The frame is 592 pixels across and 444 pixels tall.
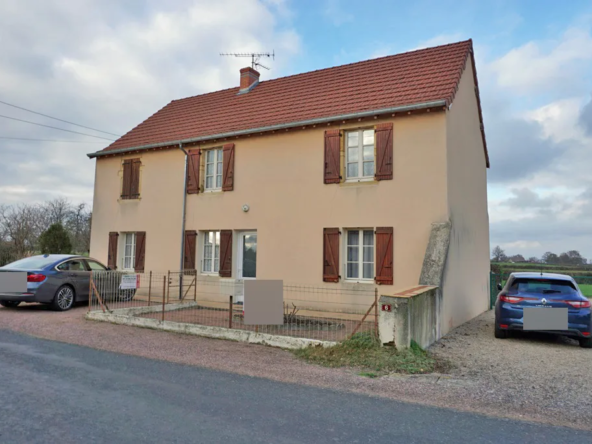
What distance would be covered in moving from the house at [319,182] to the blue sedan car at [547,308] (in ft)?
4.64

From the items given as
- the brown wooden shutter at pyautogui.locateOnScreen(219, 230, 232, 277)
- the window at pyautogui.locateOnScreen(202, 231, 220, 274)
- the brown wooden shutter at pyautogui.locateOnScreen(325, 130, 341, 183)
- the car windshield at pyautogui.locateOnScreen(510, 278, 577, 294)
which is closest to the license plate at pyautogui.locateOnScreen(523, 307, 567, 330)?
the car windshield at pyautogui.locateOnScreen(510, 278, 577, 294)

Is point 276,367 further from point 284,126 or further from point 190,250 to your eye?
point 190,250

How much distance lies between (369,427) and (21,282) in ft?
31.7

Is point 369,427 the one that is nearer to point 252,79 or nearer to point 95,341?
point 95,341

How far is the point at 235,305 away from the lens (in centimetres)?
1145

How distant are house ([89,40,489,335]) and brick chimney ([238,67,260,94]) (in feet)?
0.15

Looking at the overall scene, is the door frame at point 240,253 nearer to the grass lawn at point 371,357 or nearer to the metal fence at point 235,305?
the metal fence at point 235,305

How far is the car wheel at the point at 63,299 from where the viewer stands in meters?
10.8

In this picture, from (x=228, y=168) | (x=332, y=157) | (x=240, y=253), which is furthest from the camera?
(x=228, y=168)

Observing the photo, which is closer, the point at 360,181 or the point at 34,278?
the point at 34,278

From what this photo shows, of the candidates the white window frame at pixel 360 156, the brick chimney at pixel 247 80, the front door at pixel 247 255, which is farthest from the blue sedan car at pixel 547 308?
the brick chimney at pixel 247 80

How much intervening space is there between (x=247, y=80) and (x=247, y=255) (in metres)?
6.80

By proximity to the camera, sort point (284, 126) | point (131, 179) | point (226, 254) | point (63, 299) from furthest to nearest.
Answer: point (131, 179) < point (226, 254) < point (284, 126) < point (63, 299)

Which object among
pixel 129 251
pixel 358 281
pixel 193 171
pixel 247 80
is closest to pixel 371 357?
pixel 358 281
